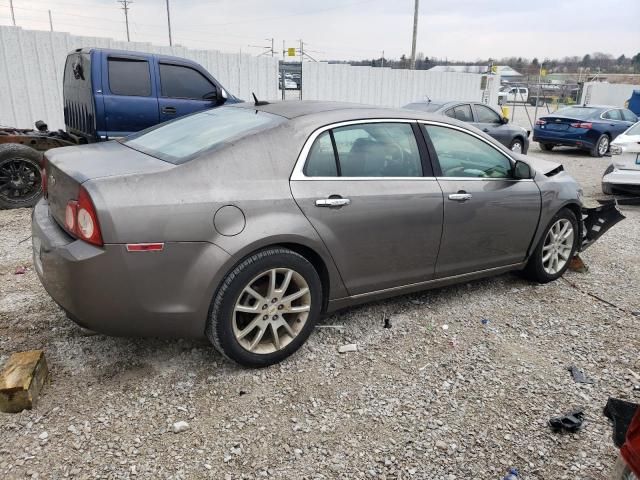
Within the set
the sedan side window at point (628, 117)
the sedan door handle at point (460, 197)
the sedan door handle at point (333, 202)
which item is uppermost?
the sedan door handle at point (333, 202)

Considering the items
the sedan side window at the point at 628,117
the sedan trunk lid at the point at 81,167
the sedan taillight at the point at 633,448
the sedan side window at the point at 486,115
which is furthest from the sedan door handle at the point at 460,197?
the sedan side window at the point at 628,117

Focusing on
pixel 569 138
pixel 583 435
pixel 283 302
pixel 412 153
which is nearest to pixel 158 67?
pixel 412 153

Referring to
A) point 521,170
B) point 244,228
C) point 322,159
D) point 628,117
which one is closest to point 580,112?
point 628,117

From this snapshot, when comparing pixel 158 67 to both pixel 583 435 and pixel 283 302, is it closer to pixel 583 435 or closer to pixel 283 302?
pixel 283 302

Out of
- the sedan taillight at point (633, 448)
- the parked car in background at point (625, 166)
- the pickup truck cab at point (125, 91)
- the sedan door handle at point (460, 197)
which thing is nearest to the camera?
the sedan taillight at point (633, 448)

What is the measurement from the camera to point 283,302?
3139 mm

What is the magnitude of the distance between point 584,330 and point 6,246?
5512 millimetres

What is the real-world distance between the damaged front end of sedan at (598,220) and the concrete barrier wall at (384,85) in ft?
35.4

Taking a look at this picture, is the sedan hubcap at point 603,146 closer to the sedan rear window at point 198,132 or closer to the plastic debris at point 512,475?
the sedan rear window at point 198,132

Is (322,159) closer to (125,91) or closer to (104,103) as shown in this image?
(104,103)

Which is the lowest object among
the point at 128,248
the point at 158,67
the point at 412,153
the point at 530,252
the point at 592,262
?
the point at 592,262

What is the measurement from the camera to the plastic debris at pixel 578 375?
10.8 ft

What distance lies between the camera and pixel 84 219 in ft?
8.62

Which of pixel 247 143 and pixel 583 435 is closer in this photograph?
pixel 583 435
